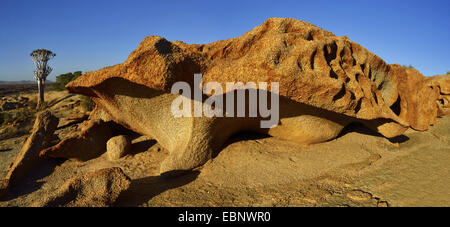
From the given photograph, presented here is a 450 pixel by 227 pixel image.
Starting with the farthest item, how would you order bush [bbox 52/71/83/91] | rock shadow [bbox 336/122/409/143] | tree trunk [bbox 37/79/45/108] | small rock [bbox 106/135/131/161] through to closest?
bush [bbox 52/71/83/91], tree trunk [bbox 37/79/45/108], rock shadow [bbox 336/122/409/143], small rock [bbox 106/135/131/161]

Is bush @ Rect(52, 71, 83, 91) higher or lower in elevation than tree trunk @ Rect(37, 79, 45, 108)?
higher

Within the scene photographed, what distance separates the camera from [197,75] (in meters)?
2.98

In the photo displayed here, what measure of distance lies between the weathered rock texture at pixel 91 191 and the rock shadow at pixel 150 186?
0.14 meters

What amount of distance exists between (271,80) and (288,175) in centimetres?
146

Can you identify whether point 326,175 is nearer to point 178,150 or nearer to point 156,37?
point 178,150

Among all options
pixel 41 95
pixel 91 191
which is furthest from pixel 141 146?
pixel 41 95

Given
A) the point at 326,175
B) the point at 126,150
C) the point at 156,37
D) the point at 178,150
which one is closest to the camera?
the point at 156,37

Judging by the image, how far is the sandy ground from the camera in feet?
8.66

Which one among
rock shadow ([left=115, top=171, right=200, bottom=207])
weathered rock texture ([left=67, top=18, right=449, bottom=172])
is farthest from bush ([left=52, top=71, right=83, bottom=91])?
rock shadow ([left=115, top=171, right=200, bottom=207])

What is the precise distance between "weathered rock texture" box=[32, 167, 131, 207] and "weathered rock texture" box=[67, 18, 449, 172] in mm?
931

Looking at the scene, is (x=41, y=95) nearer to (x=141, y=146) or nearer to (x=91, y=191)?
(x=141, y=146)

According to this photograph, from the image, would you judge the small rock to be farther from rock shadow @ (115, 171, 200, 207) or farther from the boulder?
rock shadow @ (115, 171, 200, 207)
